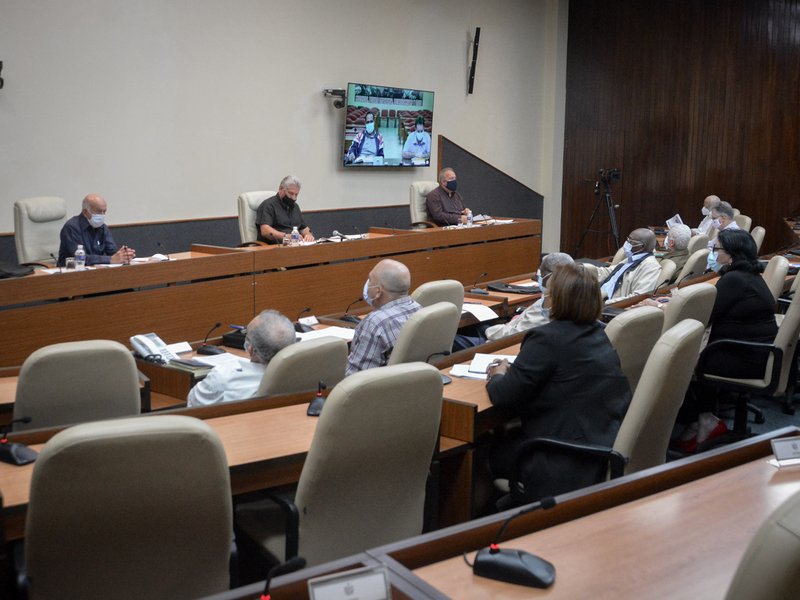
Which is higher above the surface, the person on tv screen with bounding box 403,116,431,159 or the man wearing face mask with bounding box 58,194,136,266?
the person on tv screen with bounding box 403,116,431,159

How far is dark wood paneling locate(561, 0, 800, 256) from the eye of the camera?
36.9ft

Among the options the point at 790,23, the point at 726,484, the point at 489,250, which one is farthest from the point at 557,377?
the point at 790,23

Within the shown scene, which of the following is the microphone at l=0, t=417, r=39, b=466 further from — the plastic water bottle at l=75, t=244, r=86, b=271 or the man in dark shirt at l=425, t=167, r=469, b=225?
the man in dark shirt at l=425, t=167, r=469, b=225

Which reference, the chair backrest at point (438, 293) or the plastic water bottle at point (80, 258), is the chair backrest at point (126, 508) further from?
the plastic water bottle at point (80, 258)

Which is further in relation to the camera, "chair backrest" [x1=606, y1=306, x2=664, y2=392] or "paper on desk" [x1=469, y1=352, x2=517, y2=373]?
"paper on desk" [x1=469, y1=352, x2=517, y2=373]

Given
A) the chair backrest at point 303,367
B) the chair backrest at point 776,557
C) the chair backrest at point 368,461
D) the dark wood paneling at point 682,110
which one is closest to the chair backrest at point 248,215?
the chair backrest at point 303,367

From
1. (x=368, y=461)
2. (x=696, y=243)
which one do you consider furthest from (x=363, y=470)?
(x=696, y=243)

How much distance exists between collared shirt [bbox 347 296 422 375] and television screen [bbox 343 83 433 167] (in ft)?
19.8

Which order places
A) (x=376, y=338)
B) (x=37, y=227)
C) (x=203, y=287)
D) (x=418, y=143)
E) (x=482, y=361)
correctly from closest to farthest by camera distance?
1. (x=482, y=361)
2. (x=376, y=338)
3. (x=203, y=287)
4. (x=37, y=227)
5. (x=418, y=143)

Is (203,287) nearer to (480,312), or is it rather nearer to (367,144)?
(480,312)

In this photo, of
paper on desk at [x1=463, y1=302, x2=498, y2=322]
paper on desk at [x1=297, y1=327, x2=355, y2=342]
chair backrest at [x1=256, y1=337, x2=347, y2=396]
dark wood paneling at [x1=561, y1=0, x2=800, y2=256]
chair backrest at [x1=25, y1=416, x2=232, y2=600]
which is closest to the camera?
chair backrest at [x1=25, y1=416, x2=232, y2=600]

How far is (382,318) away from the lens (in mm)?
3992

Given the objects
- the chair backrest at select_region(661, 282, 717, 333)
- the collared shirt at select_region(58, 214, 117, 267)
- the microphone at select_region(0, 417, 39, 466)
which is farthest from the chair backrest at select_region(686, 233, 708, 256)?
the microphone at select_region(0, 417, 39, 466)

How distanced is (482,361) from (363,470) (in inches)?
53.4
